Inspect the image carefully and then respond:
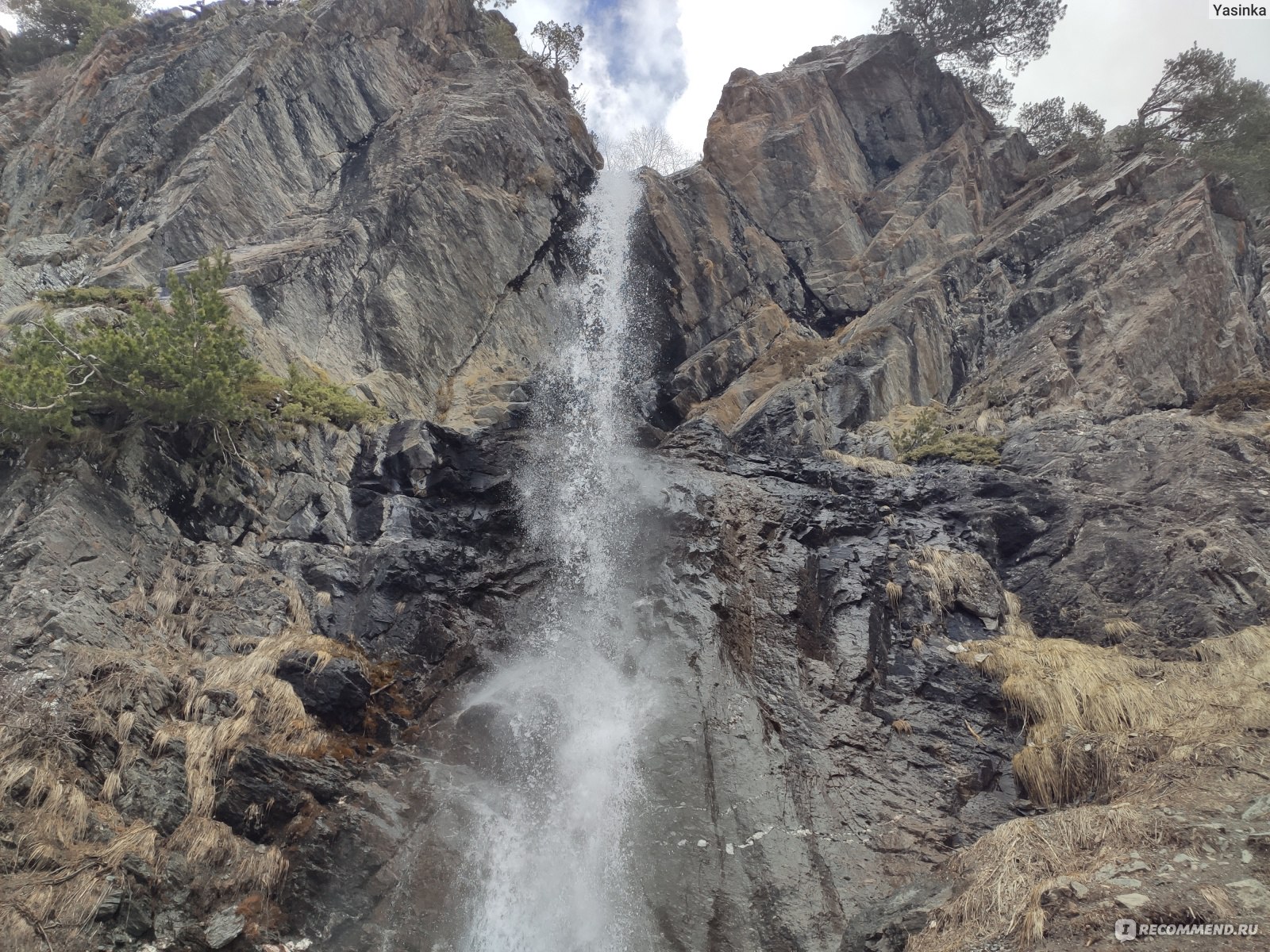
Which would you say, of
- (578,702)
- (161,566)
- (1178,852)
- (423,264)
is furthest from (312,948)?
(423,264)

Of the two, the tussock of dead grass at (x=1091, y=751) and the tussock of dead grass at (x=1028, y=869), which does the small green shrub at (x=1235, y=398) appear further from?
the tussock of dead grass at (x=1028, y=869)

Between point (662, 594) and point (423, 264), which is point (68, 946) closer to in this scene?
point (662, 594)

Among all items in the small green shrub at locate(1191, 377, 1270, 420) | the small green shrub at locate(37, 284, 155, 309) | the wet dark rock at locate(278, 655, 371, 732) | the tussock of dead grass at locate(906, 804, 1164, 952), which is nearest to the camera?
the tussock of dead grass at locate(906, 804, 1164, 952)

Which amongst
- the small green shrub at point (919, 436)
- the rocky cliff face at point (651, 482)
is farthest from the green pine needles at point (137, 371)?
the small green shrub at point (919, 436)

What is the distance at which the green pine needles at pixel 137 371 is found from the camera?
32.6ft

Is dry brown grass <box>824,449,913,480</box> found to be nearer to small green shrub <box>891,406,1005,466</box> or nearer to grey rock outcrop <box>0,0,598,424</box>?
small green shrub <box>891,406,1005,466</box>

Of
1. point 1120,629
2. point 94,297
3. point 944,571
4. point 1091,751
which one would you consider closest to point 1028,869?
point 1091,751

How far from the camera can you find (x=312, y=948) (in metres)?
7.33

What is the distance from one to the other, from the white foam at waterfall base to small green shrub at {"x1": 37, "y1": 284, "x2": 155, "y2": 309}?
29.6 feet

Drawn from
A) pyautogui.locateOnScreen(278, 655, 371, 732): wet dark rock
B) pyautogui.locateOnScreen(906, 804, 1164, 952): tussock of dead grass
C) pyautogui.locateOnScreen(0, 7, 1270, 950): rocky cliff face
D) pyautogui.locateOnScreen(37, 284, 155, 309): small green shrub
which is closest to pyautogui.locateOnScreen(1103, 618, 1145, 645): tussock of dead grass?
pyautogui.locateOnScreen(0, 7, 1270, 950): rocky cliff face

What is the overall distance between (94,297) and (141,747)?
10998 mm

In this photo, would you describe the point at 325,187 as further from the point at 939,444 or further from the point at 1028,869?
the point at 1028,869

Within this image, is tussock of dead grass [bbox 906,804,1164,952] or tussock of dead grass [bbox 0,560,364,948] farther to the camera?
tussock of dead grass [bbox 0,560,364,948]

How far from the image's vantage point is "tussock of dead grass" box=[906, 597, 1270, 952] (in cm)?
643
